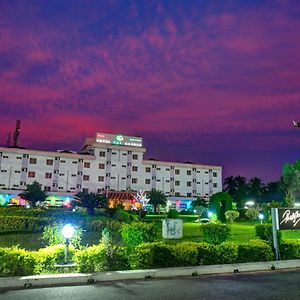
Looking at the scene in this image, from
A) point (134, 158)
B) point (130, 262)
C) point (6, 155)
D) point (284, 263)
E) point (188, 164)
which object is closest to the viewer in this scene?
point (130, 262)

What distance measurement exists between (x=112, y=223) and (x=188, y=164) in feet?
218

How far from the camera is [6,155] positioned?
74.9m

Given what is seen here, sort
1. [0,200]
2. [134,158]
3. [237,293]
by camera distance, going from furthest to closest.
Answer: [134,158], [0,200], [237,293]

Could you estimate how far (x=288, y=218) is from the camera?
1309 centimetres

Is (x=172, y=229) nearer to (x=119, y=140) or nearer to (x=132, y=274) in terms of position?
(x=132, y=274)

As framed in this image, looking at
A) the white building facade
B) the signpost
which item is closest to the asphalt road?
the signpost

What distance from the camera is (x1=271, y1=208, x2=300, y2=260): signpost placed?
12747 millimetres

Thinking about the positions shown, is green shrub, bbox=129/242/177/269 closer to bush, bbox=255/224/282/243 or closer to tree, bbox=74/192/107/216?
bush, bbox=255/224/282/243

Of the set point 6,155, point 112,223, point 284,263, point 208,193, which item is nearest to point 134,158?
point 208,193

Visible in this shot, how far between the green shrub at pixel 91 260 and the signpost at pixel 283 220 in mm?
6395

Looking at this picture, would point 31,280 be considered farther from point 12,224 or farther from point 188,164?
point 188,164

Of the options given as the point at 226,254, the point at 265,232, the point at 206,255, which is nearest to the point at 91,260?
the point at 206,255

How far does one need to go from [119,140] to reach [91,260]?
75.3 metres

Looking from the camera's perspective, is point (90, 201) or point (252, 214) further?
point (252, 214)
